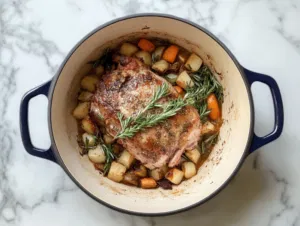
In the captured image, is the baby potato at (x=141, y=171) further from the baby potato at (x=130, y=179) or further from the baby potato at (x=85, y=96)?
the baby potato at (x=85, y=96)

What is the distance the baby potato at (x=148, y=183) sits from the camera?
1.94 m

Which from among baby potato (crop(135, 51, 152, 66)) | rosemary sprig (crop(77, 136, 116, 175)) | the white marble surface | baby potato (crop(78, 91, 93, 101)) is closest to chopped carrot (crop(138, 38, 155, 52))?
baby potato (crop(135, 51, 152, 66))

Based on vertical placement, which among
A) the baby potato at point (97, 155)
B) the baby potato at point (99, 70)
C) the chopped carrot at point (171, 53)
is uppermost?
the chopped carrot at point (171, 53)

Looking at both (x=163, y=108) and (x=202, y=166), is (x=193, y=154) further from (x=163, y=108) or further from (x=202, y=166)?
(x=163, y=108)

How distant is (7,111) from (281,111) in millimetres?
954

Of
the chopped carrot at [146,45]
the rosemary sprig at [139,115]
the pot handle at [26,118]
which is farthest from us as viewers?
the chopped carrot at [146,45]

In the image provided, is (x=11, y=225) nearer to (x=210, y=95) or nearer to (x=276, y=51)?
(x=210, y=95)

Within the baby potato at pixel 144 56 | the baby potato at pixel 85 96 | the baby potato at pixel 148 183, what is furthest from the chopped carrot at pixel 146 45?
the baby potato at pixel 148 183

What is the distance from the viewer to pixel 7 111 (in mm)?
1989

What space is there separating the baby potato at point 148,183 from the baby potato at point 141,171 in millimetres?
20

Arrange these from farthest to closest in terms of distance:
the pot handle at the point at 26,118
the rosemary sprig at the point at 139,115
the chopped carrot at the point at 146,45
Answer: the chopped carrot at the point at 146,45 < the rosemary sprig at the point at 139,115 < the pot handle at the point at 26,118

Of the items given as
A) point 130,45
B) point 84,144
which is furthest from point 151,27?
point 84,144

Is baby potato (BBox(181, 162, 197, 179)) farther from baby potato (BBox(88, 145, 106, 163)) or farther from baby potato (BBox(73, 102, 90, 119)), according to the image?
baby potato (BBox(73, 102, 90, 119))

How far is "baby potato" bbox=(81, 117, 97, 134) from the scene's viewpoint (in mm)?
1942
